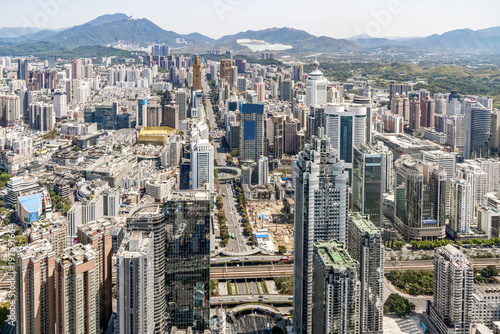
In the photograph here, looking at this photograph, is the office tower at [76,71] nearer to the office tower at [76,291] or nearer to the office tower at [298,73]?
the office tower at [298,73]

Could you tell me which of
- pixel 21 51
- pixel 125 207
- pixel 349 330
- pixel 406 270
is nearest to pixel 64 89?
pixel 21 51

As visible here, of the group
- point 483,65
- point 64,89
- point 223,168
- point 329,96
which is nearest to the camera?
point 223,168

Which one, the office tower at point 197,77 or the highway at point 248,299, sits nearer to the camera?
the highway at point 248,299

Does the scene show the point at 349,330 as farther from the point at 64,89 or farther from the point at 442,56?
the point at 442,56

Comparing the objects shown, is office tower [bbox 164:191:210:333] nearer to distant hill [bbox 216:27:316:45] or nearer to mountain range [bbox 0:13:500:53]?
mountain range [bbox 0:13:500:53]

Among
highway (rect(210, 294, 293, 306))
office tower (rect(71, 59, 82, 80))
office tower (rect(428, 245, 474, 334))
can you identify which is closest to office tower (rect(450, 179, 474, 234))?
office tower (rect(428, 245, 474, 334))

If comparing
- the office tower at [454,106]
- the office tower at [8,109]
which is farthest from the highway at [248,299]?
the office tower at [454,106]

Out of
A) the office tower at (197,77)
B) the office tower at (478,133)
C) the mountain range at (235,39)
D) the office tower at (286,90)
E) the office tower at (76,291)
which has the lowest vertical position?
the office tower at (76,291)
